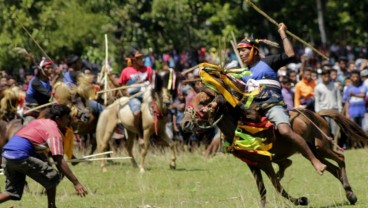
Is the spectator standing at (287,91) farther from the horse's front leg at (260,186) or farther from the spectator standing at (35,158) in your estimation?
the spectator standing at (35,158)

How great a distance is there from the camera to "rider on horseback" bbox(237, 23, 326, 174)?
1389cm

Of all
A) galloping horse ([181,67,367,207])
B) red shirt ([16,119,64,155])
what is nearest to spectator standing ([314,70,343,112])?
galloping horse ([181,67,367,207])

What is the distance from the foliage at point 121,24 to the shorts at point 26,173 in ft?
41.5

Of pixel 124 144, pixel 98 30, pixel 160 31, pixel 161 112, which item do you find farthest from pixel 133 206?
pixel 160 31

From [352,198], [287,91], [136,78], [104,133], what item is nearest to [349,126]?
[352,198]

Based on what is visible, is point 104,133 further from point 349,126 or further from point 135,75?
point 349,126

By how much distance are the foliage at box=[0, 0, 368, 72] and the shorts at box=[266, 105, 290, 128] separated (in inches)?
512

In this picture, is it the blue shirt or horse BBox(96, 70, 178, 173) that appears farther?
horse BBox(96, 70, 178, 173)

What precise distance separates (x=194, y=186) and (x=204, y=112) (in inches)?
190

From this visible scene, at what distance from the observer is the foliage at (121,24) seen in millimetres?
27375

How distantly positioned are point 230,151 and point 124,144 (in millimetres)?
11164

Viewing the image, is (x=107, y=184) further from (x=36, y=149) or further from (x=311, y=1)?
(x=311, y=1)

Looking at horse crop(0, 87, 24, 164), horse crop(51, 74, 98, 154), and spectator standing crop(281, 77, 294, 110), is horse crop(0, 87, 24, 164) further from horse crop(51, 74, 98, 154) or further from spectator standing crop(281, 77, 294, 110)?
spectator standing crop(281, 77, 294, 110)

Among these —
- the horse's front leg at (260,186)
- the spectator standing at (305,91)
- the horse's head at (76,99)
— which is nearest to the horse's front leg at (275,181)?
the horse's front leg at (260,186)
